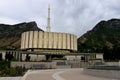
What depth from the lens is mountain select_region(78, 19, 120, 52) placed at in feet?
475

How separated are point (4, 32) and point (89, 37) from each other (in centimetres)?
7263

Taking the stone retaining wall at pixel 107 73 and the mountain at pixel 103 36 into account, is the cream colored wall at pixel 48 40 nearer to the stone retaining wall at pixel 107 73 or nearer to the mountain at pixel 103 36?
the mountain at pixel 103 36

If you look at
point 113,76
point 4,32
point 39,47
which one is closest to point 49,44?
point 39,47

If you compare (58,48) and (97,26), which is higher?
(97,26)

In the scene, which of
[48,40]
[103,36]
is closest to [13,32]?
[103,36]

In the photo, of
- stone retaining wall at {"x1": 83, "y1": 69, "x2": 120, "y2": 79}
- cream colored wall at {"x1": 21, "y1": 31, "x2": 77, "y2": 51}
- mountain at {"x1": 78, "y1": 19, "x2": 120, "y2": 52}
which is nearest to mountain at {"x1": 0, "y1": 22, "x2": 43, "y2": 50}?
mountain at {"x1": 78, "y1": 19, "x2": 120, "y2": 52}

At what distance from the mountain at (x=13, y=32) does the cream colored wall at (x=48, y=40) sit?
82042 mm

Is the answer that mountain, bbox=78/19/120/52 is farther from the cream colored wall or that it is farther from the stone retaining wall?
the stone retaining wall

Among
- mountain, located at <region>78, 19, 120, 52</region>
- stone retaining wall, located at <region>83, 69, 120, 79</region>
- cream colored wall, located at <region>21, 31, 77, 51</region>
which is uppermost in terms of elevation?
mountain, located at <region>78, 19, 120, 52</region>

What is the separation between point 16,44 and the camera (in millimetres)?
163625

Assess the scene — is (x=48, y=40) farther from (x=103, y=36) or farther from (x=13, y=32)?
(x=13, y=32)

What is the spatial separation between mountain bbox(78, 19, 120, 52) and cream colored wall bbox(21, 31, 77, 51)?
47.2m

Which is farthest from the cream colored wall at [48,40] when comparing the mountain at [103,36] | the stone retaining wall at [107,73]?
the stone retaining wall at [107,73]

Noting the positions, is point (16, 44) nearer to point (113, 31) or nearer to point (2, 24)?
point (2, 24)
